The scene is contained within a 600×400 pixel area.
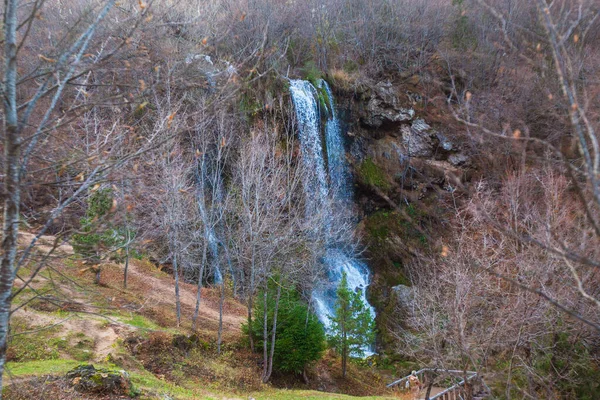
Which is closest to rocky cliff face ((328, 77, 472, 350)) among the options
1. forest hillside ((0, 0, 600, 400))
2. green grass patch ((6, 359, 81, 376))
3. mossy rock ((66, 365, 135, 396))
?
forest hillside ((0, 0, 600, 400))

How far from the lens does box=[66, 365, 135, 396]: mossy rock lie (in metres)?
7.18

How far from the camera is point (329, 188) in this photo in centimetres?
2144

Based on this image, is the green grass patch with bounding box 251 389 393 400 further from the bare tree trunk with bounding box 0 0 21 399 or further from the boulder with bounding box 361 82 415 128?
the boulder with bounding box 361 82 415 128

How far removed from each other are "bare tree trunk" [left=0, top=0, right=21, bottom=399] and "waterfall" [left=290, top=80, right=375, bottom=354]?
1539 cm

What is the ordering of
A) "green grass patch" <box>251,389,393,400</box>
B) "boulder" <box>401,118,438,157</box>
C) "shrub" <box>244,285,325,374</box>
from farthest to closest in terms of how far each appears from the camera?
"boulder" <box>401,118,438,157</box>, "shrub" <box>244,285,325,374</box>, "green grass patch" <box>251,389,393,400</box>

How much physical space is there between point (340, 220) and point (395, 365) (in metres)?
6.39

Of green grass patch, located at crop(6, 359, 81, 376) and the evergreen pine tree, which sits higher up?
green grass patch, located at crop(6, 359, 81, 376)

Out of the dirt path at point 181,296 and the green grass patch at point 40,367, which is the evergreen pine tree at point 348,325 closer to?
the dirt path at point 181,296

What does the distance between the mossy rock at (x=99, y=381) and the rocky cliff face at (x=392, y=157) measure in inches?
611

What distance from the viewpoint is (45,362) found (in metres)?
8.80

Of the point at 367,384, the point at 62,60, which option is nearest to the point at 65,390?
the point at 62,60

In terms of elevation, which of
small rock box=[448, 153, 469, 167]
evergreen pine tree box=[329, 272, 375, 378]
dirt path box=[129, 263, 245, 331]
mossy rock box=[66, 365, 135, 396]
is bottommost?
dirt path box=[129, 263, 245, 331]

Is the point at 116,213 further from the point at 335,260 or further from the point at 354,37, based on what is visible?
the point at 354,37

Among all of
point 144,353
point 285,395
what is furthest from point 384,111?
point 144,353
